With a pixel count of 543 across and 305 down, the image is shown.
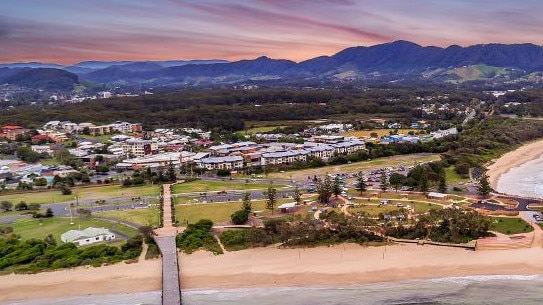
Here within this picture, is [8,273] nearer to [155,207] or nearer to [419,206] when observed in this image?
[155,207]

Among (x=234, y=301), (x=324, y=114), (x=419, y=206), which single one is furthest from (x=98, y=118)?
(x=234, y=301)

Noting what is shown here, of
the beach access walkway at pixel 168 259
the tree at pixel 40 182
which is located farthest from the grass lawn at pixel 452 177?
the tree at pixel 40 182

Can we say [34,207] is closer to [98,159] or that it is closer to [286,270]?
[286,270]

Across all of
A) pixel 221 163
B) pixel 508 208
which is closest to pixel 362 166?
pixel 221 163

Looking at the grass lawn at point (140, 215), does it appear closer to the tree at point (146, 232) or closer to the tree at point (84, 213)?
the tree at point (84, 213)

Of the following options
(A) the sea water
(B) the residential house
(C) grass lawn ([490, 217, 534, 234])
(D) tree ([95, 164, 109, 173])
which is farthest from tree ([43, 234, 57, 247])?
(D) tree ([95, 164, 109, 173])
